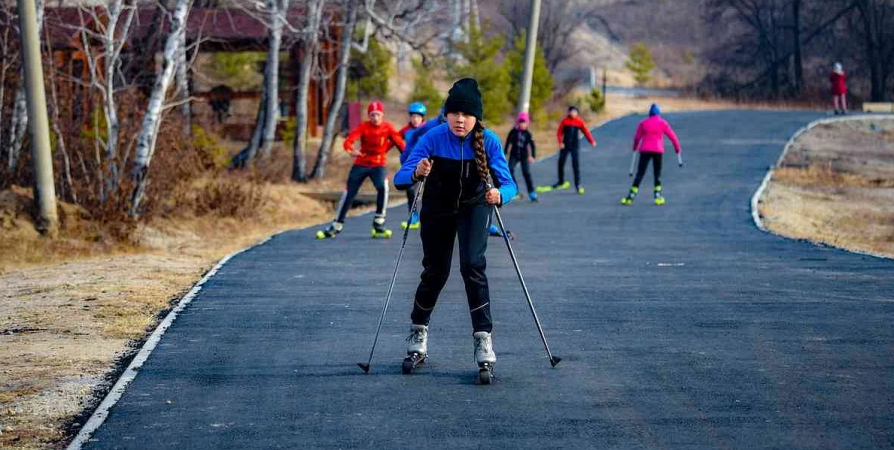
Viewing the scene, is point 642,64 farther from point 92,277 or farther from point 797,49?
point 92,277

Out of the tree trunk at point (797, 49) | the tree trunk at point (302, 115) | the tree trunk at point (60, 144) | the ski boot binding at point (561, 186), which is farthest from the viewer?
the tree trunk at point (797, 49)

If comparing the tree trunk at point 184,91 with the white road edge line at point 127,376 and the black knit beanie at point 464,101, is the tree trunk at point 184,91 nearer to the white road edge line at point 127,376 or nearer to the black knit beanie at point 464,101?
the white road edge line at point 127,376

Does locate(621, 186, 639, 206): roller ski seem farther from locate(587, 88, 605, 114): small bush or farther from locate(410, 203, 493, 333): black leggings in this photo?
locate(587, 88, 605, 114): small bush

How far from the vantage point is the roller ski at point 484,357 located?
7.81 metres

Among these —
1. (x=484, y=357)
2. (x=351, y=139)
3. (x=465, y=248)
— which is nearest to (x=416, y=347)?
(x=484, y=357)

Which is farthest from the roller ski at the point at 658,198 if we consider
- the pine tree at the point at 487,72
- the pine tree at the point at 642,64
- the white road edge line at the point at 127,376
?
the pine tree at the point at 642,64

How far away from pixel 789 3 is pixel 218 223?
58977mm

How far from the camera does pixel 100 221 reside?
19.0 meters

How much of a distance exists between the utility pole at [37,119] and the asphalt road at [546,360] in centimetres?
355

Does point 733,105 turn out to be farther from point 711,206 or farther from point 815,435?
point 815,435

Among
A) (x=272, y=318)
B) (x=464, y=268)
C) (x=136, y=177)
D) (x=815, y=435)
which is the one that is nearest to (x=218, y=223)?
(x=136, y=177)

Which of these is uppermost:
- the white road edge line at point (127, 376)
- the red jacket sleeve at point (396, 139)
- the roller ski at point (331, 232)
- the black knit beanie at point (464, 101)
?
the black knit beanie at point (464, 101)

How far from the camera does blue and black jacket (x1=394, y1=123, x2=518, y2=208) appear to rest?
812cm

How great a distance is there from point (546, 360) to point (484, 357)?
866 millimetres
